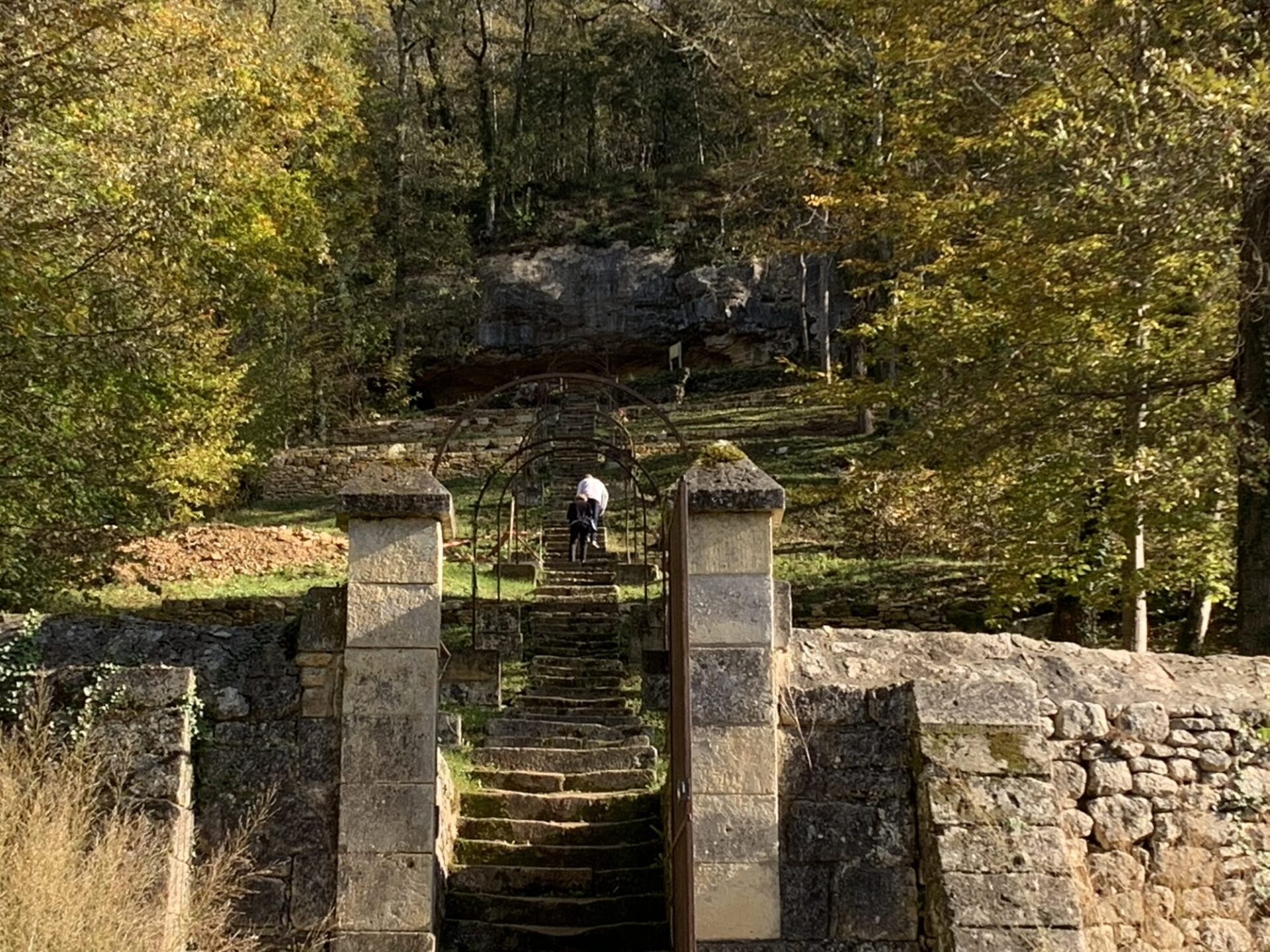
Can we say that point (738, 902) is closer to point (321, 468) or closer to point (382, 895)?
point (382, 895)

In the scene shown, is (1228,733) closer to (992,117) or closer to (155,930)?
(155,930)

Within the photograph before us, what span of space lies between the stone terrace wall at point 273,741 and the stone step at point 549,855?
4.81ft

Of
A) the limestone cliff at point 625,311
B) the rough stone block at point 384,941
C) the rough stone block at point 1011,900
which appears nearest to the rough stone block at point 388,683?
the rough stone block at point 384,941

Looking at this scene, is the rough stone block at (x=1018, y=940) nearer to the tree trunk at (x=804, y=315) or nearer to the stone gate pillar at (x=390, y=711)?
the stone gate pillar at (x=390, y=711)

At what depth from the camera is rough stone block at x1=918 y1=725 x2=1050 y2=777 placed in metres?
5.07

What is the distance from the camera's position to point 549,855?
6.61 m

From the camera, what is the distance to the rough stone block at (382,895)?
16.7 ft

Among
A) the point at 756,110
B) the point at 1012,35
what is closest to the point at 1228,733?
the point at 1012,35

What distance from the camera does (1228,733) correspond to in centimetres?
572

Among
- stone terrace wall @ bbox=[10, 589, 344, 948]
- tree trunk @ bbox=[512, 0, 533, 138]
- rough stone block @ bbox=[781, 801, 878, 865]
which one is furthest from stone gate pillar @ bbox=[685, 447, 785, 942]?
tree trunk @ bbox=[512, 0, 533, 138]

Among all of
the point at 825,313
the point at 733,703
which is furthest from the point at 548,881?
the point at 825,313

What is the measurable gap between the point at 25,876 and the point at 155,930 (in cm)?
64

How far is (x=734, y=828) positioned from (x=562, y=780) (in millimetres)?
2424

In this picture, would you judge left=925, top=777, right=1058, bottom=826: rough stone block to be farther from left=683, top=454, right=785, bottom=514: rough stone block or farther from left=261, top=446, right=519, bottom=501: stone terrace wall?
left=261, top=446, right=519, bottom=501: stone terrace wall
